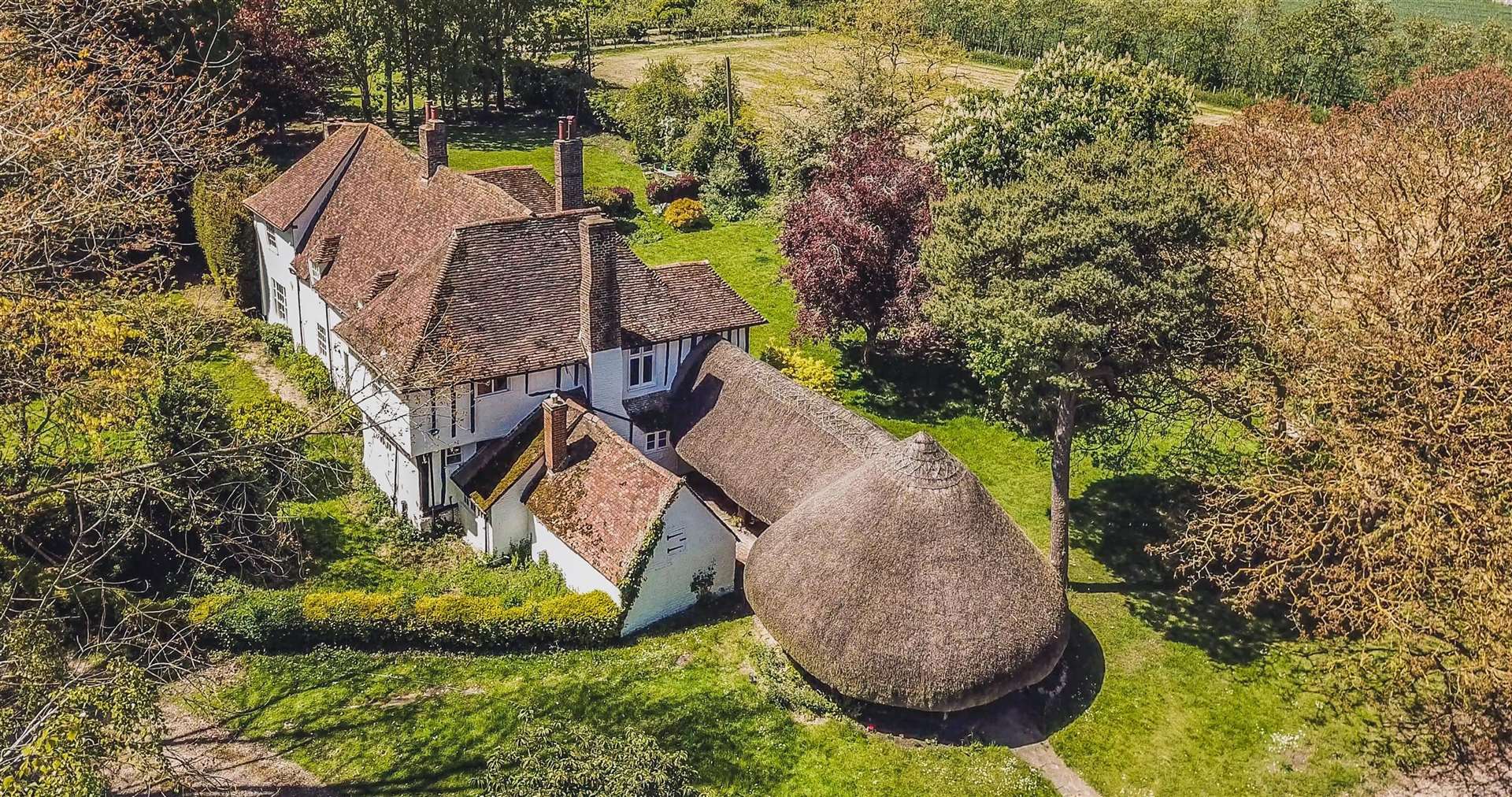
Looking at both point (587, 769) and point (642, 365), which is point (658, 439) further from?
point (587, 769)

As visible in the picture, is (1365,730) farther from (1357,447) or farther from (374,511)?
(374,511)

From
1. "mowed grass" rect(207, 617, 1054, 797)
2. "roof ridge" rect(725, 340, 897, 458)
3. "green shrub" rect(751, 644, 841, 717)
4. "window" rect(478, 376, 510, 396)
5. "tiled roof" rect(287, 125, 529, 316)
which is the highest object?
"tiled roof" rect(287, 125, 529, 316)

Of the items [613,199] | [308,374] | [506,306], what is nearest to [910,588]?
[506,306]

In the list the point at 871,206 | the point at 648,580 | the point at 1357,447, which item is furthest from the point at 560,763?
the point at 871,206

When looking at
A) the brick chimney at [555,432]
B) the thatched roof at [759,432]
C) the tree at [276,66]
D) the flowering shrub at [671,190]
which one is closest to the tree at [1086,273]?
the thatched roof at [759,432]

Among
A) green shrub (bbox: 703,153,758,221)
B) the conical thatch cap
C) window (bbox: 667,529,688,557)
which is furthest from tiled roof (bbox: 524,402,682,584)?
green shrub (bbox: 703,153,758,221)

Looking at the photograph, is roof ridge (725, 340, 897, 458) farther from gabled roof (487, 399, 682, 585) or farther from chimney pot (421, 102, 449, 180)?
chimney pot (421, 102, 449, 180)
